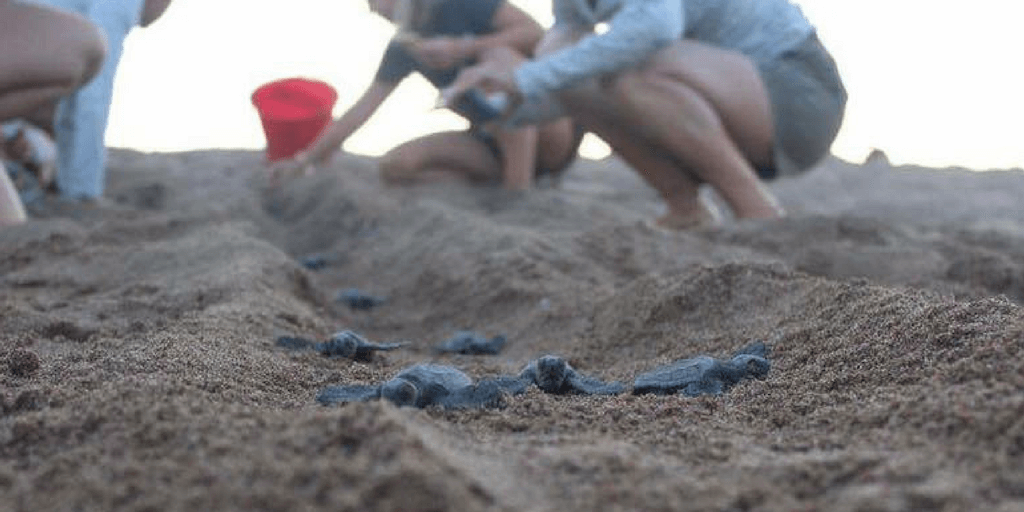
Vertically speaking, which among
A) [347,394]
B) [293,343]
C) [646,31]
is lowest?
[293,343]

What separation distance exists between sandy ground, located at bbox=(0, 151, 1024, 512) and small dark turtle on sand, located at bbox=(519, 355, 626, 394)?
→ 8 cm

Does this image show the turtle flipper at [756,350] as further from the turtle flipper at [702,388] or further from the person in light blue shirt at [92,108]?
the person in light blue shirt at [92,108]

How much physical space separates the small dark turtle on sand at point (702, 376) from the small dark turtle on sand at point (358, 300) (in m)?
1.40

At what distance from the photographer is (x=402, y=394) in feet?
4.30

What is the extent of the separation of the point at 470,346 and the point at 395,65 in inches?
102

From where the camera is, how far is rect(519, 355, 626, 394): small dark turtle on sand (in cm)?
151

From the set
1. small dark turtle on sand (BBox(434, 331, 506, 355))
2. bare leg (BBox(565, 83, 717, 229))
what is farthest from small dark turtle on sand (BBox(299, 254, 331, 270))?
small dark turtle on sand (BBox(434, 331, 506, 355))

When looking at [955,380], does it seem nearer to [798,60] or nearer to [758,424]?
[758,424]

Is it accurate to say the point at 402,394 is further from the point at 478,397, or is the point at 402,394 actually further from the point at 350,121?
the point at 350,121

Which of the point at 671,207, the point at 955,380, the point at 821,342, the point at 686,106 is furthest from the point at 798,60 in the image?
the point at 955,380

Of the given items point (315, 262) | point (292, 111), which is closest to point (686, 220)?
point (315, 262)

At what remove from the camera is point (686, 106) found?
3.37 meters

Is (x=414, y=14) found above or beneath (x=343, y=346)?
above

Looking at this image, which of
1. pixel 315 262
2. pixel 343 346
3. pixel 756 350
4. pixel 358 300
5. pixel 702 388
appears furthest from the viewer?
pixel 315 262
